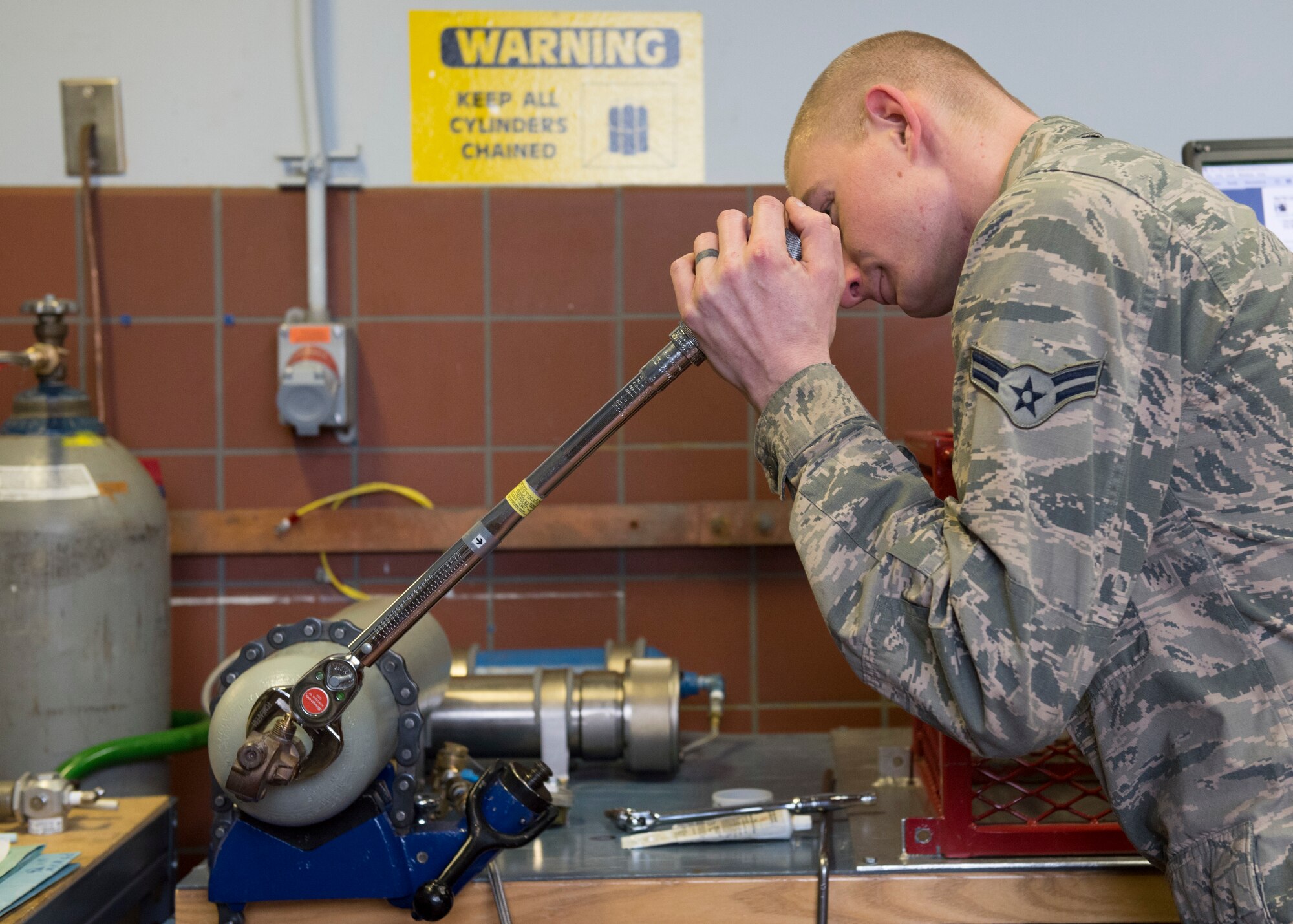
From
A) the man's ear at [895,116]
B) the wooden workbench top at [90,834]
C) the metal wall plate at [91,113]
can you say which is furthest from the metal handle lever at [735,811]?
the metal wall plate at [91,113]

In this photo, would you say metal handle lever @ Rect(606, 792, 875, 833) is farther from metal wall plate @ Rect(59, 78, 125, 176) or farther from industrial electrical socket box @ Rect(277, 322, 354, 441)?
metal wall plate @ Rect(59, 78, 125, 176)

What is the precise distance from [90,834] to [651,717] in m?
0.61

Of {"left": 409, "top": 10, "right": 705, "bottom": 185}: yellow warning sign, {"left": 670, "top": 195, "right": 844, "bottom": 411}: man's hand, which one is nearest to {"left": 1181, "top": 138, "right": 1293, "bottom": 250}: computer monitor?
{"left": 409, "top": 10, "right": 705, "bottom": 185}: yellow warning sign

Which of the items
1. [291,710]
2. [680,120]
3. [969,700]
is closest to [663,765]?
[291,710]

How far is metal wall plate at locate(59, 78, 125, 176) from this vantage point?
6.01ft

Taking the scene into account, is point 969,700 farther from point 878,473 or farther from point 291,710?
point 291,710

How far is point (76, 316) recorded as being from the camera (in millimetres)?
1854

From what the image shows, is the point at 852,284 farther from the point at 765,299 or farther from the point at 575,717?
the point at 575,717

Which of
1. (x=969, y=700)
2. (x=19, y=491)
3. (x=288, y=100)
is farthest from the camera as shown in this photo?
(x=288, y=100)

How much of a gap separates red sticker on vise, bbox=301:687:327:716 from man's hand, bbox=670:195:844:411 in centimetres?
40

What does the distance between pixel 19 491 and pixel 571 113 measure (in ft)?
3.41

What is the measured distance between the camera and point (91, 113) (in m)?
1.83

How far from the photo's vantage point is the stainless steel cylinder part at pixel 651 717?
1273 millimetres

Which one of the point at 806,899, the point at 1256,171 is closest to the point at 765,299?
the point at 806,899
